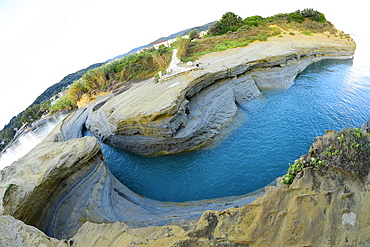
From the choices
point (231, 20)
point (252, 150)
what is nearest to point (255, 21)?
point (231, 20)

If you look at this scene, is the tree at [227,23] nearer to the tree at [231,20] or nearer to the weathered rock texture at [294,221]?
the tree at [231,20]

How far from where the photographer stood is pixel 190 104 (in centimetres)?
1255

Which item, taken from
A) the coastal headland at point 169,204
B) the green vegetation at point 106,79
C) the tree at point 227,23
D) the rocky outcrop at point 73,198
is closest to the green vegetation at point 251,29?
the tree at point 227,23

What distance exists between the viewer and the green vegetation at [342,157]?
10.6ft

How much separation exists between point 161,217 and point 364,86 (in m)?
16.6

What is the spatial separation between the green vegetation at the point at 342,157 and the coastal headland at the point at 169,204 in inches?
0.9

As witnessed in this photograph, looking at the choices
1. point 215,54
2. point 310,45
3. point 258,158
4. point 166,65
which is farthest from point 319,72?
point 166,65

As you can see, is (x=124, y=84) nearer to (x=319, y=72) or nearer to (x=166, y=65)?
Result: (x=166, y=65)

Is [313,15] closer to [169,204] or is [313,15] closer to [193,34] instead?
[193,34]

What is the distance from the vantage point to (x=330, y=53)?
2081 centimetres

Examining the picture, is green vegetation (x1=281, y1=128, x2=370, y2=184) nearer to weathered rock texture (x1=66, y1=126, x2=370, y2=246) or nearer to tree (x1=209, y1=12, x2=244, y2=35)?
weathered rock texture (x1=66, y1=126, x2=370, y2=246)

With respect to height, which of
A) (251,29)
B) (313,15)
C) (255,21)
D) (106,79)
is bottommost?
(313,15)

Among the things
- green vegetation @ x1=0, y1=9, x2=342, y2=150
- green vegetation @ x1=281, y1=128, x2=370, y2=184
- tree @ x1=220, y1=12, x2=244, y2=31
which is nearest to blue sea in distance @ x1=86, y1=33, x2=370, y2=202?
green vegetation @ x1=281, y1=128, x2=370, y2=184

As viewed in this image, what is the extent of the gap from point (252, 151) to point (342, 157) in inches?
206
